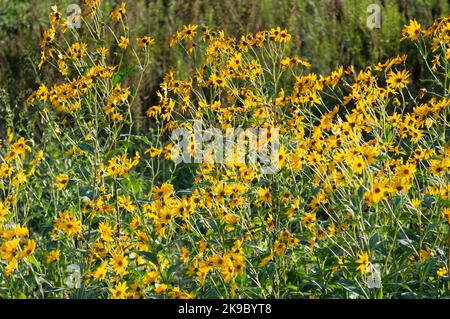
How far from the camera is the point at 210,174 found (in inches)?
124

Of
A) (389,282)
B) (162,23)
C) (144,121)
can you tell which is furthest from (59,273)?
(162,23)

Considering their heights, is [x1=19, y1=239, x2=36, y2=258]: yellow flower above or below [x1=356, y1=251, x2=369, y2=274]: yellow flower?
above

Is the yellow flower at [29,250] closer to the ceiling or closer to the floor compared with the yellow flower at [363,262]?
closer to the ceiling

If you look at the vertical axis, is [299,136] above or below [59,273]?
above

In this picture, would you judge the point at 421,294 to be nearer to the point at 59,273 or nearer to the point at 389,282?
the point at 389,282

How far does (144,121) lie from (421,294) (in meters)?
3.80

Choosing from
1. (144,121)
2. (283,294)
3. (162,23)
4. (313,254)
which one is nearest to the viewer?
(283,294)

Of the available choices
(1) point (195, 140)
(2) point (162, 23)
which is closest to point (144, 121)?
(2) point (162, 23)

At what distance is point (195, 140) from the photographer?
3307 mm

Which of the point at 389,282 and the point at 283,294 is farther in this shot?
the point at 283,294
